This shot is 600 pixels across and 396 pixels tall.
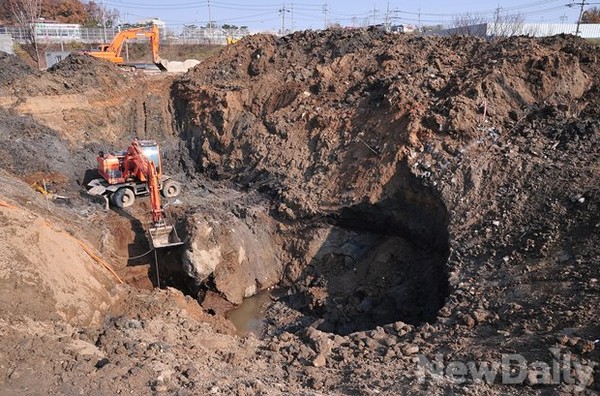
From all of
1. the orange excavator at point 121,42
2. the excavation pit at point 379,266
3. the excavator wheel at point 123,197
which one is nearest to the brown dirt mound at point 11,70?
the orange excavator at point 121,42

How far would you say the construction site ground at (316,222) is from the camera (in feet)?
24.6

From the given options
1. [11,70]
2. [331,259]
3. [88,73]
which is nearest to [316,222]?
[331,259]

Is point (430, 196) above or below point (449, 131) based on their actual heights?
below

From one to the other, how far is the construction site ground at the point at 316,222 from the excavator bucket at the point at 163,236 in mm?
463

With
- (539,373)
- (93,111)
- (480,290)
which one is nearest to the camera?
(539,373)

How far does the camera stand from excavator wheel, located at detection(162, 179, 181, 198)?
48.3 ft

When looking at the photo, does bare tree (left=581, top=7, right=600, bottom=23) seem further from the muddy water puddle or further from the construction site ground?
the muddy water puddle

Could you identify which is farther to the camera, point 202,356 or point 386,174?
point 386,174

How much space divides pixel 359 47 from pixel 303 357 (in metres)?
12.6

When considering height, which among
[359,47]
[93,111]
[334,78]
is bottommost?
[93,111]

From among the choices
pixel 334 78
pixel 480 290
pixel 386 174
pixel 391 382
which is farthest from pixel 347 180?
pixel 391 382

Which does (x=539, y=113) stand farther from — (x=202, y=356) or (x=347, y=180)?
(x=202, y=356)

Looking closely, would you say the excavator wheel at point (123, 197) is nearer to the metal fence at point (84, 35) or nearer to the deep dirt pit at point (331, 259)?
the deep dirt pit at point (331, 259)

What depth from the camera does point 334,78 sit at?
53.9ft
